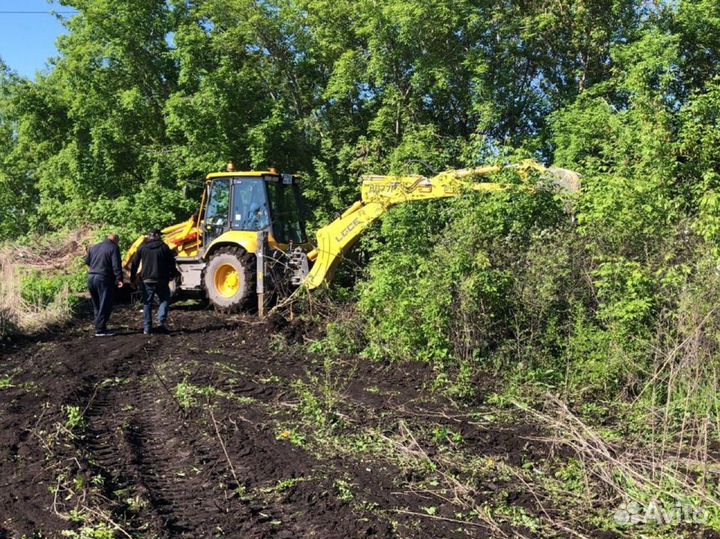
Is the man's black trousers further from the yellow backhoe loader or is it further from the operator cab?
the operator cab

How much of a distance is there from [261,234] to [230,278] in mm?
1328

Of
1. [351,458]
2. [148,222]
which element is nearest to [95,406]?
[351,458]

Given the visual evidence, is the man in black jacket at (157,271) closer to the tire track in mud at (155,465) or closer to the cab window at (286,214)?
the cab window at (286,214)

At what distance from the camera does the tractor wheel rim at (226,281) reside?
41.3ft

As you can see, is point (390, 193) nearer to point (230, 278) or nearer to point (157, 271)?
point (230, 278)

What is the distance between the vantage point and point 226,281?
41.6 ft

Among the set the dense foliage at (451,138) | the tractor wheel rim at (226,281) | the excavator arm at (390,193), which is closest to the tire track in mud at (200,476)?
the dense foliage at (451,138)

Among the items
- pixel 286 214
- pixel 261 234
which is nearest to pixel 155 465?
pixel 261 234

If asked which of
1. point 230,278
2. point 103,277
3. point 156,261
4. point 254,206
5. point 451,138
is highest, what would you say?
point 451,138

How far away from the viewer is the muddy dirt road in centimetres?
443

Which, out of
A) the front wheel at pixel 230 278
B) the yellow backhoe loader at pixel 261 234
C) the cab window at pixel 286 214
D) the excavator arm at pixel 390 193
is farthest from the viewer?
the cab window at pixel 286 214

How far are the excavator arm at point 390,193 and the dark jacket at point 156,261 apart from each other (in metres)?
2.26

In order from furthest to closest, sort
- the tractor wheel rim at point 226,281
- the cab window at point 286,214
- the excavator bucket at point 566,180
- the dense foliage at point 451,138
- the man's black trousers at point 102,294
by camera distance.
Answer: the cab window at point 286,214 → the tractor wheel rim at point 226,281 → the man's black trousers at point 102,294 → the excavator bucket at point 566,180 → the dense foliage at point 451,138

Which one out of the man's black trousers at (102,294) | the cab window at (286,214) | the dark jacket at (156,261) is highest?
the cab window at (286,214)
